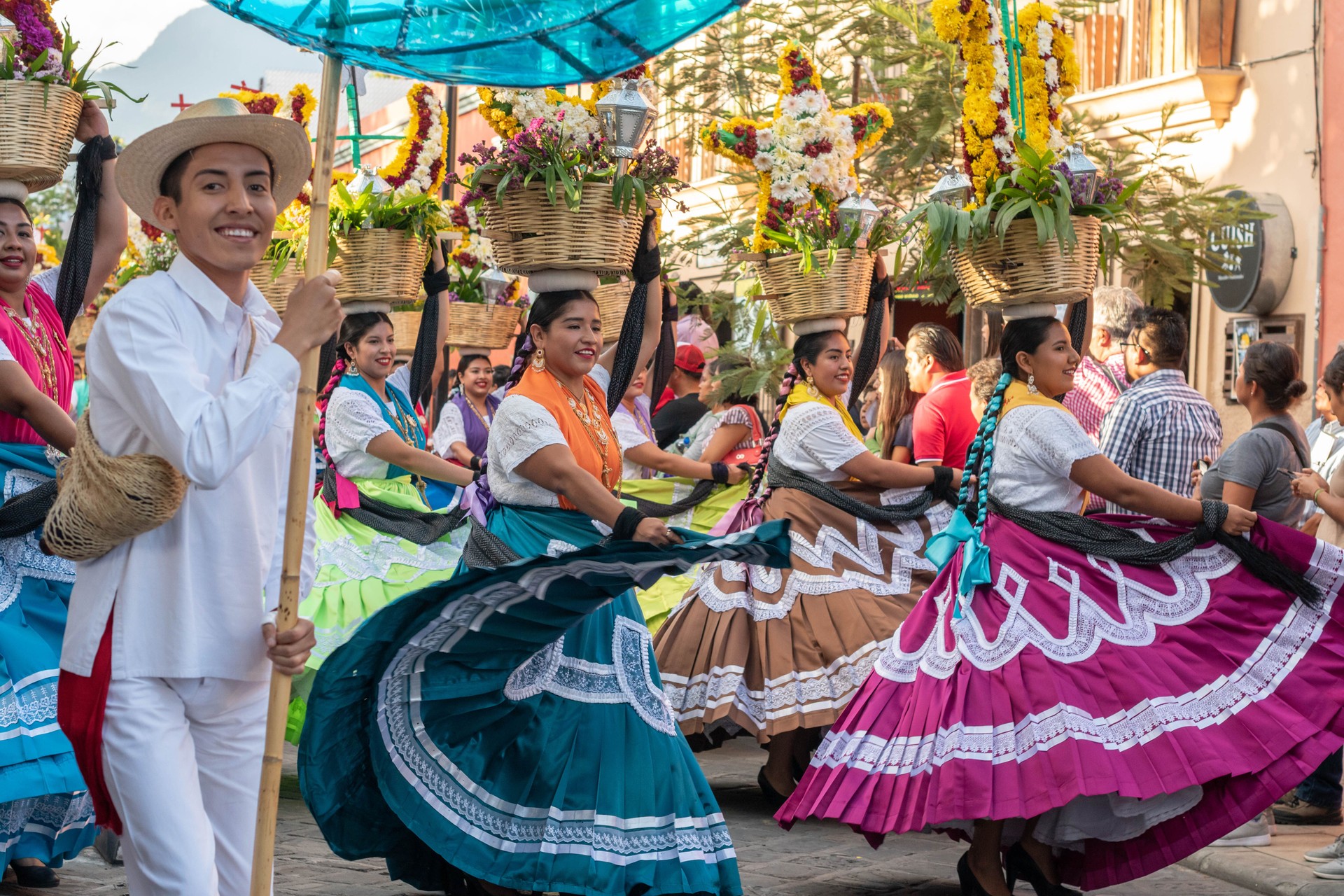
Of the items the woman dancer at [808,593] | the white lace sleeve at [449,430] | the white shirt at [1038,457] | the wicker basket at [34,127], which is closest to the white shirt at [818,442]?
the woman dancer at [808,593]

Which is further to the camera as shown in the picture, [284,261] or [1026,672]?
[284,261]

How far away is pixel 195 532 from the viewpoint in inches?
122

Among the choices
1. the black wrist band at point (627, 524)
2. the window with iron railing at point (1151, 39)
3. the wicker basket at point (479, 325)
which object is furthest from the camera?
the window with iron railing at point (1151, 39)

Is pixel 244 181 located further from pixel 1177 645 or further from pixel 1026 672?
pixel 1177 645

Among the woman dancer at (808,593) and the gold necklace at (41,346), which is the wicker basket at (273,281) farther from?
the woman dancer at (808,593)

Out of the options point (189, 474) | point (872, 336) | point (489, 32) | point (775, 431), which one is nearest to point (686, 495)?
point (775, 431)

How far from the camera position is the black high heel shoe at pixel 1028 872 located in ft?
16.3

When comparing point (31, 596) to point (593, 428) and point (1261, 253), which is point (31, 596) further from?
point (1261, 253)

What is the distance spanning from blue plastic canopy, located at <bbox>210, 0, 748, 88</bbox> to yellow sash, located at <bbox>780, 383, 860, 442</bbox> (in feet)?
10.3

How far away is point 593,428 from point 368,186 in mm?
2576

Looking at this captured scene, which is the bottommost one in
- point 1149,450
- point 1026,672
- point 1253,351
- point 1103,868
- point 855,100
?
point 1103,868

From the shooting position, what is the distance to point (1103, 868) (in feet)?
16.2

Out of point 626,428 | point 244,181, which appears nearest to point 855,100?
point 626,428

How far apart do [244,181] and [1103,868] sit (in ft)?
11.1
